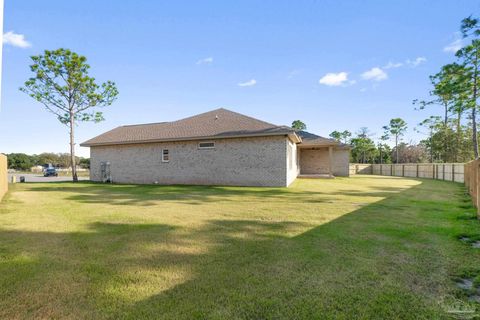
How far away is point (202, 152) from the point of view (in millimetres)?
17281

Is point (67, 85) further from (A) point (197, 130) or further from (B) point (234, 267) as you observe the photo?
(B) point (234, 267)

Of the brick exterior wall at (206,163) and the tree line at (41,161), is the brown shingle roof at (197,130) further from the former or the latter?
the tree line at (41,161)

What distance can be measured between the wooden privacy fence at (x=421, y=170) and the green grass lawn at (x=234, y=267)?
19195 mm

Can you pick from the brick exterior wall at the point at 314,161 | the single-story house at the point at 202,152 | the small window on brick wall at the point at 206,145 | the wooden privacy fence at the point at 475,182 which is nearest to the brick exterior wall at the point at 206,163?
the single-story house at the point at 202,152

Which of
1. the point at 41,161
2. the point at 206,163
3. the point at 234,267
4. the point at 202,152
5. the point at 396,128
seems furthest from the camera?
the point at 41,161

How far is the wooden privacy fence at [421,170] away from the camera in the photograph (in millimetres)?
21031

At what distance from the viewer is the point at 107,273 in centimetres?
327

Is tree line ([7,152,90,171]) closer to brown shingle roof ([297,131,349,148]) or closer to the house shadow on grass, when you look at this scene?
brown shingle roof ([297,131,349,148])

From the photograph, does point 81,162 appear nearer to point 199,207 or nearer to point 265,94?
point 265,94

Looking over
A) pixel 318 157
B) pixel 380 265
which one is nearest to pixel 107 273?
pixel 380 265

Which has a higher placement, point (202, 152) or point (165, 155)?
point (202, 152)

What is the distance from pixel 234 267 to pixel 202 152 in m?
14.2

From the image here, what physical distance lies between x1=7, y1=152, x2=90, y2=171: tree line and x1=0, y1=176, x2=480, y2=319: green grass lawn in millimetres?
70419

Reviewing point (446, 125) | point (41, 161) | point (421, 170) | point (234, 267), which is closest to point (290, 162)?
point (234, 267)
